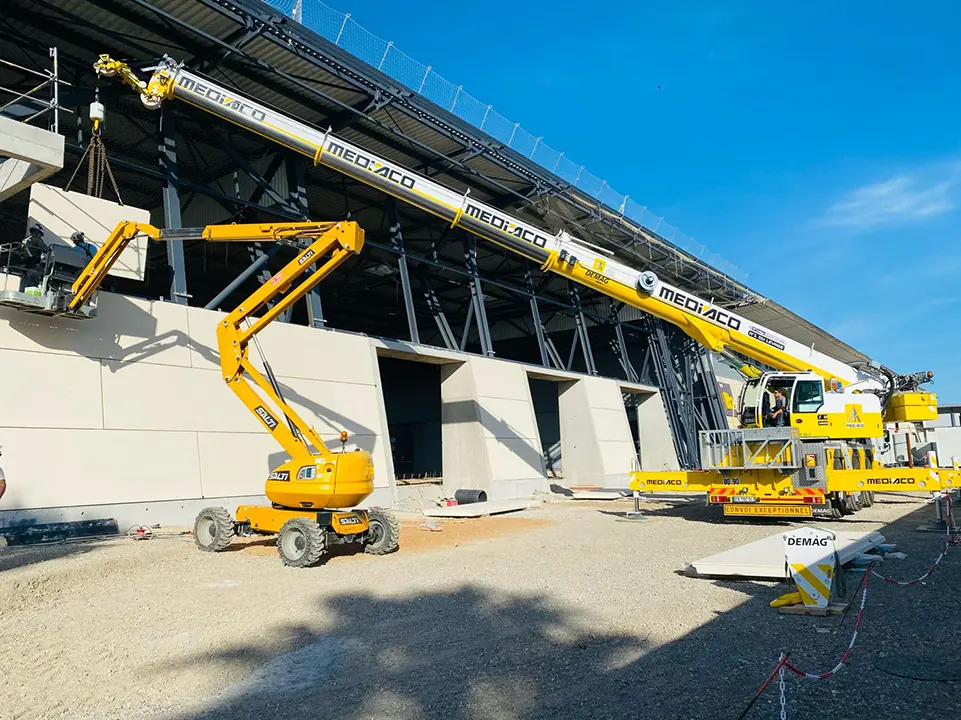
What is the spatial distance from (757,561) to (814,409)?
7.71 m

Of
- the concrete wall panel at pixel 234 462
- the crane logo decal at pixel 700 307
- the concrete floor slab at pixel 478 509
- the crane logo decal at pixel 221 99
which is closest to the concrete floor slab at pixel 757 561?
the crane logo decal at pixel 700 307

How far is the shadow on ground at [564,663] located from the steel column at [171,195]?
34.1 feet

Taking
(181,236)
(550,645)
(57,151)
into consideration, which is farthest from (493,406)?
(550,645)

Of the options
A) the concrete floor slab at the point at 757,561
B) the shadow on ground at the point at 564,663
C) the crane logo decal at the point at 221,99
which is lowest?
the concrete floor slab at the point at 757,561

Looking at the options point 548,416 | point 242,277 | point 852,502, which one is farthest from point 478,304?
point 548,416

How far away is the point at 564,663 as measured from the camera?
18.7 feet

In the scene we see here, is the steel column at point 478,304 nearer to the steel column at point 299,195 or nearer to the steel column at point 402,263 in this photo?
the steel column at point 402,263

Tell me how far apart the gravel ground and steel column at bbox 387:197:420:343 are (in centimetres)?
1107

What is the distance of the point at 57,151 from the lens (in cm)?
1105

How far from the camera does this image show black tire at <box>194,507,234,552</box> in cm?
1122

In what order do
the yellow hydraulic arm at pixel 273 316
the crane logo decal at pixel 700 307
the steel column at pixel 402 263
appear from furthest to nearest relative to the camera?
the steel column at pixel 402 263 → the crane logo decal at pixel 700 307 → the yellow hydraulic arm at pixel 273 316

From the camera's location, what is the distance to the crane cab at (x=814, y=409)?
15205 millimetres

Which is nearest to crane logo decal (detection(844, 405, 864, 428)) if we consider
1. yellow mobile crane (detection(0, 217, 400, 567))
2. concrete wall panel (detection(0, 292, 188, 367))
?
yellow mobile crane (detection(0, 217, 400, 567))

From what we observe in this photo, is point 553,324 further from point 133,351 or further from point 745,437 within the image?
point 133,351
